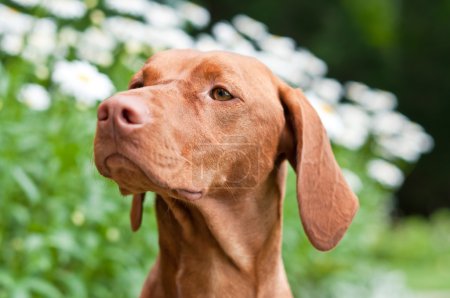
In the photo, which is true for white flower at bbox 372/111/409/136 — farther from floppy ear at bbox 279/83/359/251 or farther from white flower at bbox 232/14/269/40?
floppy ear at bbox 279/83/359/251

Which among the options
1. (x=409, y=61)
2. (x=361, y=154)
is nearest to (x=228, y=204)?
(x=361, y=154)

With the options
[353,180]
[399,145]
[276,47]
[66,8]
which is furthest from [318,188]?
[399,145]

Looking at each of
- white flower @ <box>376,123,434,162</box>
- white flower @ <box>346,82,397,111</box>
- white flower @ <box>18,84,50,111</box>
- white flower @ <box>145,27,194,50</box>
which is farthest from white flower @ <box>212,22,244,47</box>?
white flower @ <box>18,84,50,111</box>

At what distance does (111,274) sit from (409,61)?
1208 centimetres

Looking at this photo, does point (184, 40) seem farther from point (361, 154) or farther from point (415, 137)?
point (415, 137)

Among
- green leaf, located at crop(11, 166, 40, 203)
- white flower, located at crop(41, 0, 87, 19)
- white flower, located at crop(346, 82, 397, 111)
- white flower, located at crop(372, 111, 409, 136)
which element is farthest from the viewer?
white flower, located at crop(346, 82, 397, 111)

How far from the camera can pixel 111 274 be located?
16.0 ft

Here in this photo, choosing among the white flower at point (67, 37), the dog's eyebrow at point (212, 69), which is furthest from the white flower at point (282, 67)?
the dog's eyebrow at point (212, 69)

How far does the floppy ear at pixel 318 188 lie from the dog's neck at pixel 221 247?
173 mm

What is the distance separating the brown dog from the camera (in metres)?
2.87

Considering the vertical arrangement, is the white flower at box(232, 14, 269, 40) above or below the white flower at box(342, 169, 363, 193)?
above

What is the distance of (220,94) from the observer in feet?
9.72

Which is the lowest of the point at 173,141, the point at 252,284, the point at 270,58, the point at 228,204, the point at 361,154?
the point at 361,154

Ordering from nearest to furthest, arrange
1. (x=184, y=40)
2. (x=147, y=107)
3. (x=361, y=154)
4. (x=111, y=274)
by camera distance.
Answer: (x=147, y=107) < (x=111, y=274) < (x=184, y=40) < (x=361, y=154)
